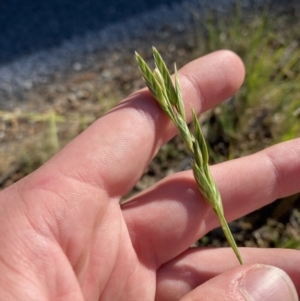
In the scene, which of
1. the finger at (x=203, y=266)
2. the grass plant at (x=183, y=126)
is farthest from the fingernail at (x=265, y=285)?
the finger at (x=203, y=266)

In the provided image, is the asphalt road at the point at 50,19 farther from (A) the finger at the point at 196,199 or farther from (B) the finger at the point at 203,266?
(B) the finger at the point at 203,266

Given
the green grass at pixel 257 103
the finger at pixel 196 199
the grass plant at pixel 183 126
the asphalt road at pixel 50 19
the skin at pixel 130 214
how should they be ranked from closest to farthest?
the skin at pixel 130 214 < the grass plant at pixel 183 126 < the finger at pixel 196 199 < the green grass at pixel 257 103 < the asphalt road at pixel 50 19

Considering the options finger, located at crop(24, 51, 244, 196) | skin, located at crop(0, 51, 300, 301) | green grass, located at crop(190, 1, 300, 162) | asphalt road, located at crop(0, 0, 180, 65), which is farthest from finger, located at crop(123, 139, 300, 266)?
asphalt road, located at crop(0, 0, 180, 65)

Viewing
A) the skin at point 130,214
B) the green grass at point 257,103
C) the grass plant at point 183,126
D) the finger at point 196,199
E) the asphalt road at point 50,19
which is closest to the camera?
the skin at point 130,214

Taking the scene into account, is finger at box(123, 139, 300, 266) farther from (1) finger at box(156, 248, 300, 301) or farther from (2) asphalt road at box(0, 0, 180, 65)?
(2) asphalt road at box(0, 0, 180, 65)

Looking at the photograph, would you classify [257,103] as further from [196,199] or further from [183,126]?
[183,126]

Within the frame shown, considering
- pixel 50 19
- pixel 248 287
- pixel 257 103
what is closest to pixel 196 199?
pixel 248 287

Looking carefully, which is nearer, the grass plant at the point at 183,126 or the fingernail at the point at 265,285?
the fingernail at the point at 265,285
